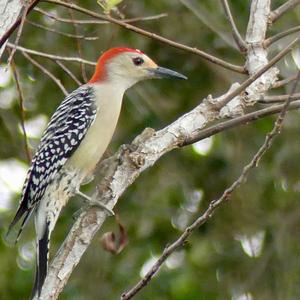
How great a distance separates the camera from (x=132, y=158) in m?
3.82

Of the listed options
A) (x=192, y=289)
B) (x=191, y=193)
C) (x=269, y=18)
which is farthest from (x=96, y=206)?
(x=191, y=193)

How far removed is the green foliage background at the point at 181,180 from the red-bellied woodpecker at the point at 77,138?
882mm

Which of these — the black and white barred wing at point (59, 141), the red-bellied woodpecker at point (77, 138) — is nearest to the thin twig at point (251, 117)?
the red-bellied woodpecker at point (77, 138)

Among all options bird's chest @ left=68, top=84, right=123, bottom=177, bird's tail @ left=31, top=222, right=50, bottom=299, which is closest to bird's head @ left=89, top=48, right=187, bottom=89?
bird's chest @ left=68, top=84, right=123, bottom=177

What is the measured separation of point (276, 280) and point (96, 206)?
2853 mm

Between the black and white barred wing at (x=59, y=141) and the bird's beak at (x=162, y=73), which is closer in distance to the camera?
the black and white barred wing at (x=59, y=141)

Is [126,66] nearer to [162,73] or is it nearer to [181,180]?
[162,73]

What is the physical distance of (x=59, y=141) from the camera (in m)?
5.20

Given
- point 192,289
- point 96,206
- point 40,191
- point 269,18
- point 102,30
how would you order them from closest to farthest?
point 96,206 → point 269,18 → point 40,191 → point 192,289 → point 102,30

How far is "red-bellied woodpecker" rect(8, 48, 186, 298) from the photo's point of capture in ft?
16.1

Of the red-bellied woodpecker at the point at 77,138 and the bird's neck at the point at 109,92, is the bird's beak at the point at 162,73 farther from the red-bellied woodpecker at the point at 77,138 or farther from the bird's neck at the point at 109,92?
the bird's neck at the point at 109,92

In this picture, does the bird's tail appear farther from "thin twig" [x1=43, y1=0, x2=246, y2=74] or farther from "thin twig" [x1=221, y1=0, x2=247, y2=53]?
"thin twig" [x1=221, y1=0, x2=247, y2=53]

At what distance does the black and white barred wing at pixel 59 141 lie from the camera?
Answer: 4.91 m

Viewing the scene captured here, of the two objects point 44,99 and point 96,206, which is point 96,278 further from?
point 96,206
